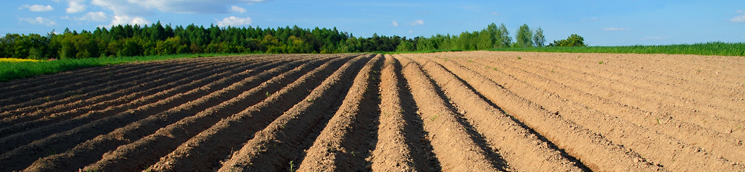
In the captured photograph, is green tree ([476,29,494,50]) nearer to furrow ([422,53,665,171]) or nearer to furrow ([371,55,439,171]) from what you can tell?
furrow ([422,53,665,171])

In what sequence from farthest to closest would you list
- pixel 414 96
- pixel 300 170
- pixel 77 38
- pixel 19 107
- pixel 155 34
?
pixel 155 34, pixel 77 38, pixel 414 96, pixel 19 107, pixel 300 170

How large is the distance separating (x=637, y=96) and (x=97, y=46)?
6000 cm

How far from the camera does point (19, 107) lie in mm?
9688

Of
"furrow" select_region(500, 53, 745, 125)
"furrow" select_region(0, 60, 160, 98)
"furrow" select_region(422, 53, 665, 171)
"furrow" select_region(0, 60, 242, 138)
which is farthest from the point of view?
"furrow" select_region(0, 60, 160, 98)

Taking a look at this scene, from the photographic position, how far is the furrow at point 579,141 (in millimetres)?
5372

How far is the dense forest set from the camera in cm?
4856

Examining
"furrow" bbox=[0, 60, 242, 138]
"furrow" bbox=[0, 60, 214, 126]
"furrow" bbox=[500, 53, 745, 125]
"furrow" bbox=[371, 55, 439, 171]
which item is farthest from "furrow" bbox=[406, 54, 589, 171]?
"furrow" bbox=[0, 60, 214, 126]

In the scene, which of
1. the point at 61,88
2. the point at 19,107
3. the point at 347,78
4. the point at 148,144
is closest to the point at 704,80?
A: the point at 347,78

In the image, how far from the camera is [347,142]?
6516 mm

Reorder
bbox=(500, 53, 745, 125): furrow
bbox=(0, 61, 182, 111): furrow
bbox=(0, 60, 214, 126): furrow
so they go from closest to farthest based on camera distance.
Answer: bbox=(500, 53, 745, 125): furrow → bbox=(0, 60, 214, 126): furrow → bbox=(0, 61, 182, 111): furrow

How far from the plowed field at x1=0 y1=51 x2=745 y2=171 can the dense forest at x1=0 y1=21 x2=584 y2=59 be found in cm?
4369

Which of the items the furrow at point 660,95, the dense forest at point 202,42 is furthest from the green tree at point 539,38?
the furrow at point 660,95

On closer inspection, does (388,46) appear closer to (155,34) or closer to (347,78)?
(155,34)

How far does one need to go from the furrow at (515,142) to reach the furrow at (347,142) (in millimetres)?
1943
